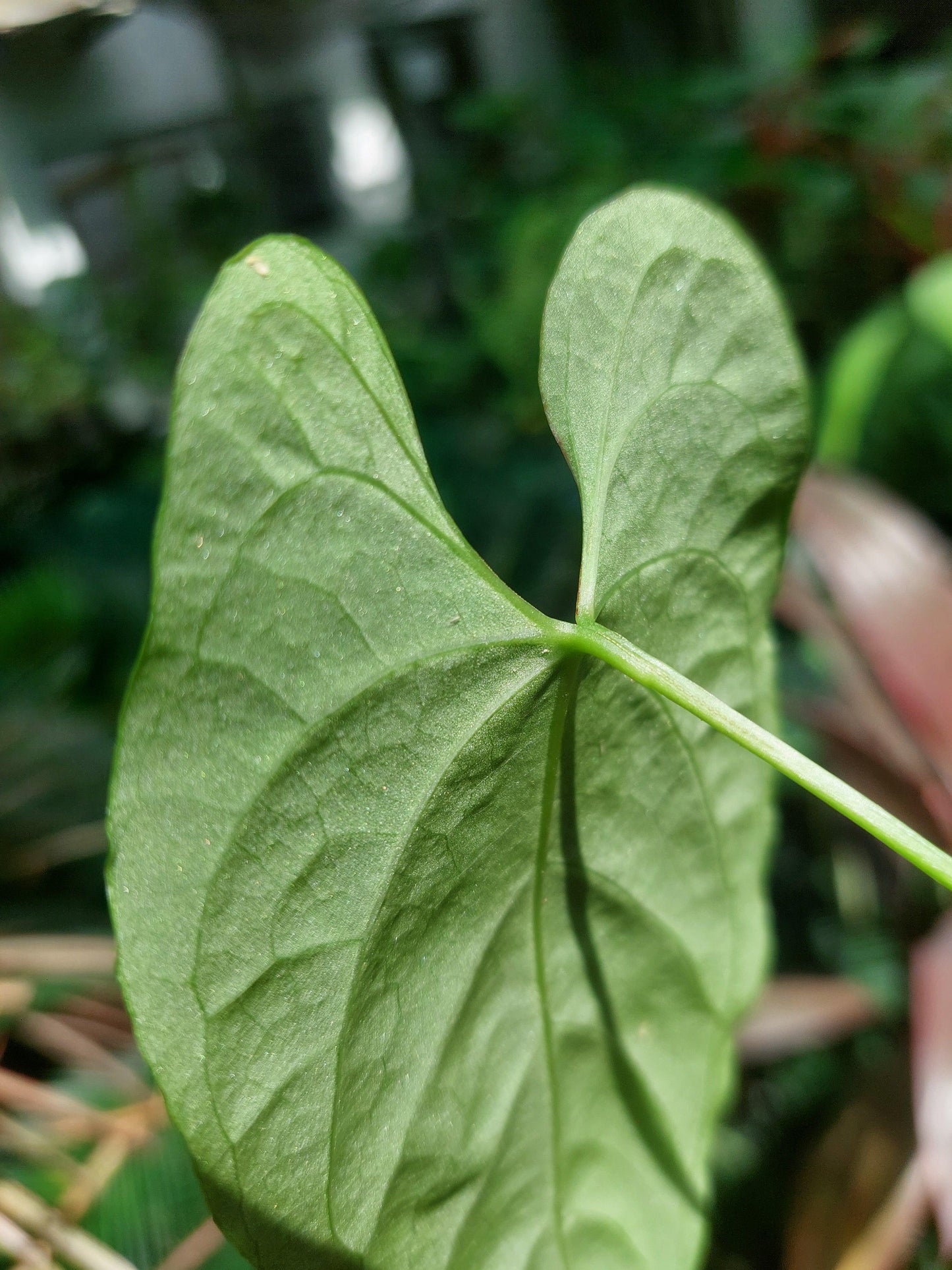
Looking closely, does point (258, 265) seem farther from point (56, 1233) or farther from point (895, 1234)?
point (895, 1234)

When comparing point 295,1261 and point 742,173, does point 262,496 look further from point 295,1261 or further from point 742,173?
point 742,173

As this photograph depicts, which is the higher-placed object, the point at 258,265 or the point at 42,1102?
the point at 258,265

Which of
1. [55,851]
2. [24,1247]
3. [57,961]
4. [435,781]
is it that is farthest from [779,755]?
[55,851]

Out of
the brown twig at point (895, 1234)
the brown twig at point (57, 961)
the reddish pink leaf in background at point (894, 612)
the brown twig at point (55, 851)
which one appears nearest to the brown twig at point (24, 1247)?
the brown twig at point (57, 961)

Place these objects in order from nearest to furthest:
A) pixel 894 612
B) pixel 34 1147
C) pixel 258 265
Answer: pixel 258 265
pixel 34 1147
pixel 894 612

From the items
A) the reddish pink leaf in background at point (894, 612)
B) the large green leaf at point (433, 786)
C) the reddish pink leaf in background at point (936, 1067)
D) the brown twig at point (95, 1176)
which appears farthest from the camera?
the reddish pink leaf in background at point (894, 612)

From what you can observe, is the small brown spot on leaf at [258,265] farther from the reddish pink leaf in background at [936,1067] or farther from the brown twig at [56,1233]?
the reddish pink leaf in background at [936,1067]

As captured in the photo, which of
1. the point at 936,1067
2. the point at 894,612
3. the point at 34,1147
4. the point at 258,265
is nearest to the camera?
the point at 258,265
